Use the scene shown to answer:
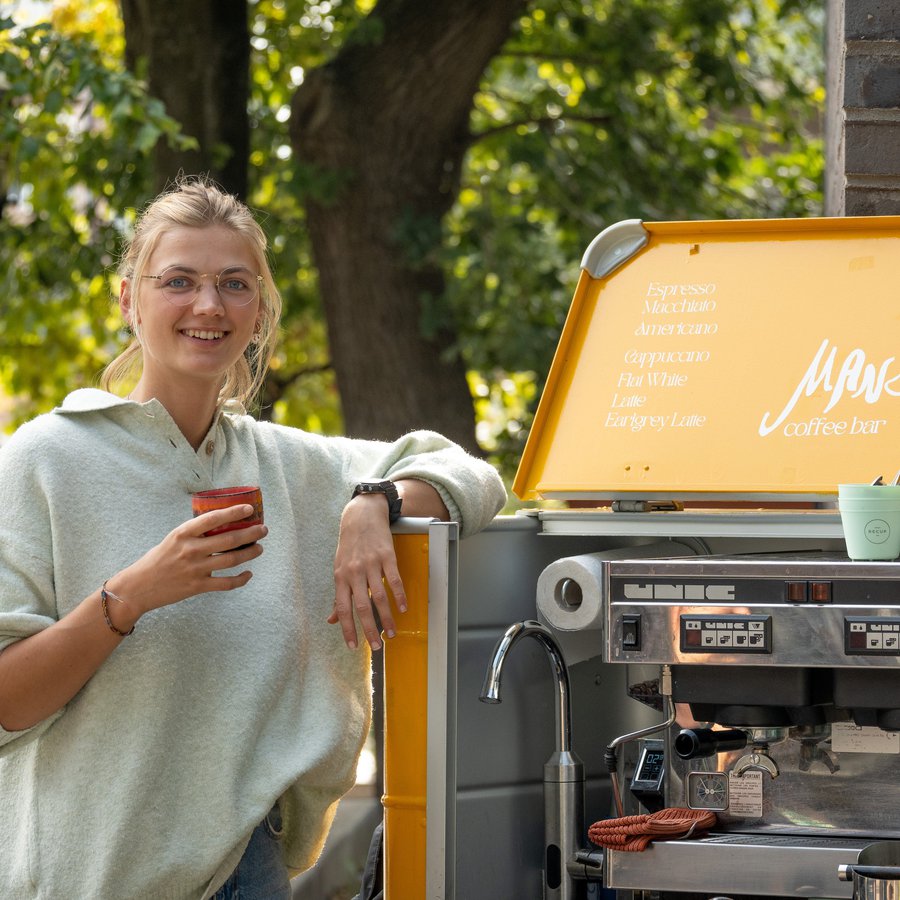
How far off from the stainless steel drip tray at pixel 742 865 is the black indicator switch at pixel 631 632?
0.34 metres

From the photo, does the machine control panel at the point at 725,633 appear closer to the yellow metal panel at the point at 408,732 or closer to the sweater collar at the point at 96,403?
the yellow metal panel at the point at 408,732

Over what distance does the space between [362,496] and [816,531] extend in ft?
2.38

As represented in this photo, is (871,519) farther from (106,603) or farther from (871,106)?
(871,106)

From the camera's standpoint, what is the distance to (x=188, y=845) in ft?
6.87

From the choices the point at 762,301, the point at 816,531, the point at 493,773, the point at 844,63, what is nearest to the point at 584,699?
the point at 493,773

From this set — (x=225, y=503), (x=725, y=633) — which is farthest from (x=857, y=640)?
(x=225, y=503)

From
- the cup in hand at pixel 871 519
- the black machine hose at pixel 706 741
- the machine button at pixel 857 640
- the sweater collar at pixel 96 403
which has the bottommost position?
the black machine hose at pixel 706 741

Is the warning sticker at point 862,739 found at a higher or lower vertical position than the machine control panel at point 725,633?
lower

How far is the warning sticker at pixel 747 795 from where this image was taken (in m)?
2.27

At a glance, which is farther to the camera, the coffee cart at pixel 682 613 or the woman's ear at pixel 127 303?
the woman's ear at pixel 127 303

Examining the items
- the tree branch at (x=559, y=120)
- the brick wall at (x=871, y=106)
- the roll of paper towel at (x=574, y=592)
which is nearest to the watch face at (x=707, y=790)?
the roll of paper towel at (x=574, y=592)

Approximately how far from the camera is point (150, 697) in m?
2.10

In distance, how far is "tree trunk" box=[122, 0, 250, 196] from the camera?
6332 mm

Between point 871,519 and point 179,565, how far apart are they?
99cm
